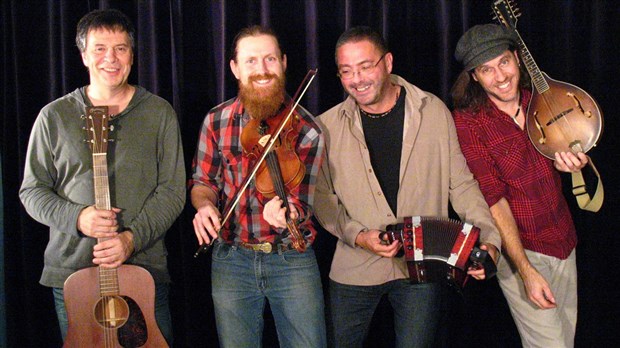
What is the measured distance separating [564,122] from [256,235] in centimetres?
131

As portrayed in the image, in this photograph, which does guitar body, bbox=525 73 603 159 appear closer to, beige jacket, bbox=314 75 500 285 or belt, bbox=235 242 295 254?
beige jacket, bbox=314 75 500 285

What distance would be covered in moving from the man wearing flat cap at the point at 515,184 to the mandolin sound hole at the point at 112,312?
149cm

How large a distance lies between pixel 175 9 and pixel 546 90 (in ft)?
5.70

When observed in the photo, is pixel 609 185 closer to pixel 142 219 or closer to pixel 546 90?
pixel 546 90

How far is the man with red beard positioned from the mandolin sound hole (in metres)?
0.35

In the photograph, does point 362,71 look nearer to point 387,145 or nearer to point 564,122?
point 387,145

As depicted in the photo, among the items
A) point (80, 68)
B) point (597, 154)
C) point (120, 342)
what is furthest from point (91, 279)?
point (597, 154)

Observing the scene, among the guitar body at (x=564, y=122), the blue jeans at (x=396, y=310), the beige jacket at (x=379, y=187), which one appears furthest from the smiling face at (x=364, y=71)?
the blue jeans at (x=396, y=310)

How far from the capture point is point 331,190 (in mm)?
2881

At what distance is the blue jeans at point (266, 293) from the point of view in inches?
103

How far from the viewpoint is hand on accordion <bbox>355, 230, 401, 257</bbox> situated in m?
2.62

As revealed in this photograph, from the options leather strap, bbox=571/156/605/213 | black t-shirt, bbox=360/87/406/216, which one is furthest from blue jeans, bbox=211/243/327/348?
leather strap, bbox=571/156/605/213

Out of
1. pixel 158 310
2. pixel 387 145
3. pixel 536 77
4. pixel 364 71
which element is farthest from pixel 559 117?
pixel 158 310

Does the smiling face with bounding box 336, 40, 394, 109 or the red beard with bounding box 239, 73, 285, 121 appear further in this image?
the smiling face with bounding box 336, 40, 394, 109
